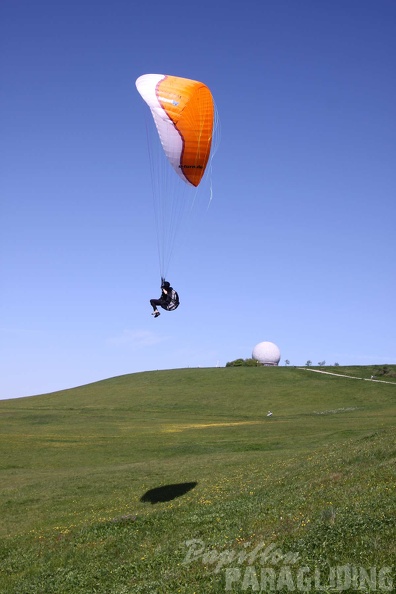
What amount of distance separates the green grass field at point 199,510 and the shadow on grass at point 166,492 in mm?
70

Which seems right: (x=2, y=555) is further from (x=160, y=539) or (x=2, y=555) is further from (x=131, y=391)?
(x=131, y=391)

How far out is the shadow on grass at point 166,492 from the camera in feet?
89.4

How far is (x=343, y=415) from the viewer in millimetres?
68625

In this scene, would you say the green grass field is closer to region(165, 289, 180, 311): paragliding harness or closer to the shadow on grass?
the shadow on grass

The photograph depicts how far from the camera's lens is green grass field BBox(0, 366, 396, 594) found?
14.4 metres

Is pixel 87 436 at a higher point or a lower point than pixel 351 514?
higher

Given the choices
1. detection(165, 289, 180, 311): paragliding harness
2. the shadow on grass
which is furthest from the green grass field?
detection(165, 289, 180, 311): paragliding harness

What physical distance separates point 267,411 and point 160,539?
205 feet

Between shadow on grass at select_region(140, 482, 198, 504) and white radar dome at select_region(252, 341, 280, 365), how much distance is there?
319 ft

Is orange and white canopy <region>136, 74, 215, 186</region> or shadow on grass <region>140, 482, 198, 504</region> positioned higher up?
orange and white canopy <region>136, 74, 215, 186</region>

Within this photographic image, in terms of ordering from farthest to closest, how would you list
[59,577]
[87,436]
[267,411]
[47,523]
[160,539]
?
[267,411]
[87,436]
[47,523]
[160,539]
[59,577]

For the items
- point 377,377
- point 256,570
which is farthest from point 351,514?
point 377,377

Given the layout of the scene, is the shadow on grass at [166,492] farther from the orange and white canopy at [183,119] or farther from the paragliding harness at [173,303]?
the orange and white canopy at [183,119]

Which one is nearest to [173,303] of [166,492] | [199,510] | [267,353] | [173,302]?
[173,302]
